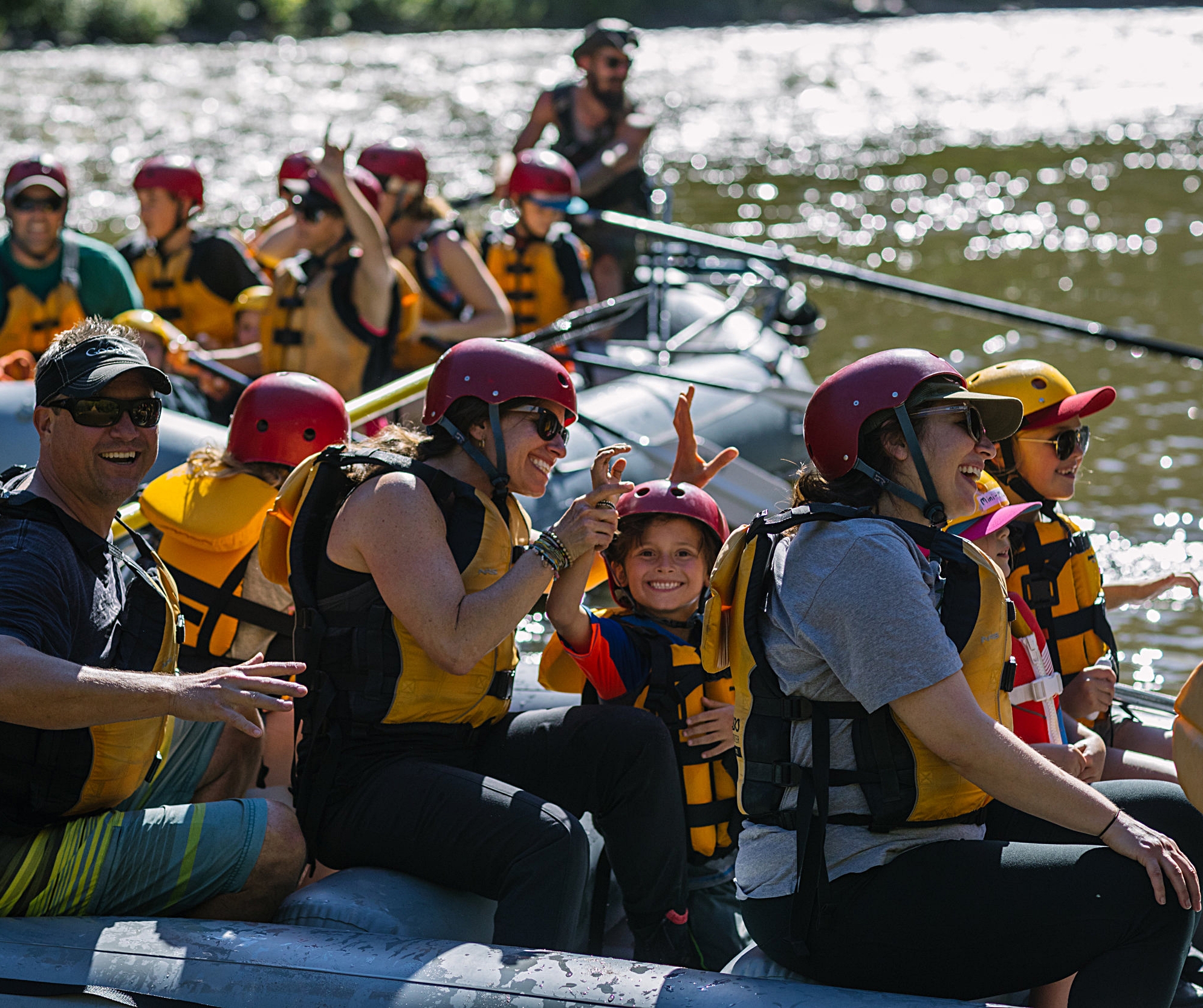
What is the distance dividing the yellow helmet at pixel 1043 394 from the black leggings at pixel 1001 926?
4.26 ft

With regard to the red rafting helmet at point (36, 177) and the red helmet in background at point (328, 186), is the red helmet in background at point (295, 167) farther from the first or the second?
the red rafting helmet at point (36, 177)

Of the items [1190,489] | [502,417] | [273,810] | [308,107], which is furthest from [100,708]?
[308,107]

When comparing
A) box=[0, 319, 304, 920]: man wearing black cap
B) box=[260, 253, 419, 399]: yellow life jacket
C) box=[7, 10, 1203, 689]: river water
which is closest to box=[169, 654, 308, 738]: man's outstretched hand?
box=[0, 319, 304, 920]: man wearing black cap

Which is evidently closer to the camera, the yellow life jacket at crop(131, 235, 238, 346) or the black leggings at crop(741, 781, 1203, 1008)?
the black leggings at crop(741, 781, 1203, 1008)

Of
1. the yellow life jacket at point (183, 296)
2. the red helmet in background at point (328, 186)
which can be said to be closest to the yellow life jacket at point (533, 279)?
the red helmet in background at point (328, 186)

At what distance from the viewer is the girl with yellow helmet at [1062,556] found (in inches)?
125

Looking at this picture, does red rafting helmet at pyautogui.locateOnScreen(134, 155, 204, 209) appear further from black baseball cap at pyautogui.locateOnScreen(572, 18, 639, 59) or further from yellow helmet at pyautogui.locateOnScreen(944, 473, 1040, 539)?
yellow helmet at pyautogui.locateOnScreen(944, 473, 1040, 539)

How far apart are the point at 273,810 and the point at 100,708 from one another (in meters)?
0.48

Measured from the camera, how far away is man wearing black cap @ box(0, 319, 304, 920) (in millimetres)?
2156

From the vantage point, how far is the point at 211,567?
10.0 ft

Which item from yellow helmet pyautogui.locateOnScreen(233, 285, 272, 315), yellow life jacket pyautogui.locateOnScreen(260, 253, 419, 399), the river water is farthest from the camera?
the river water

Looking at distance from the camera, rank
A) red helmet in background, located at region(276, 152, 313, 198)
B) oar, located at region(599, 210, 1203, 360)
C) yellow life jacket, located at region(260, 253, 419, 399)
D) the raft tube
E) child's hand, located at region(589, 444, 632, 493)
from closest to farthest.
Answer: the raft tube < child's hand, located at region(589, 444, 632, 493) < yellow life jacket, located at region(260, 253, 419, 399) < oar, located at region(599, 210, 1203, 360) < red helmet in background, located at region(276, 152, 313, 198)

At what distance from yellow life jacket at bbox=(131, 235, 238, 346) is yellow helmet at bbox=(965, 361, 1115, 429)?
3741 mm

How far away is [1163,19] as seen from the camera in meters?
35.3
